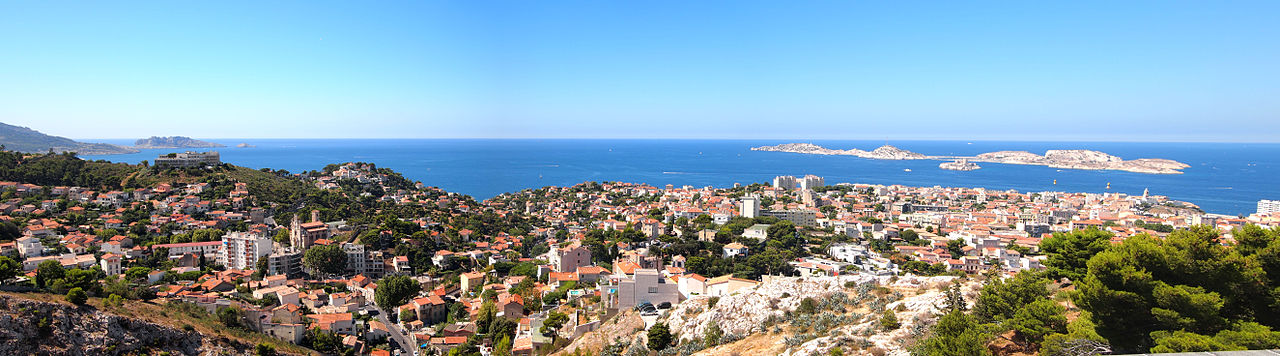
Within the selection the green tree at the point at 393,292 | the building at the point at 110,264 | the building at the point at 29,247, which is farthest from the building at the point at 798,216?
the building at the point at 29,247

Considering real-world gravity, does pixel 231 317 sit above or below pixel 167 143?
below

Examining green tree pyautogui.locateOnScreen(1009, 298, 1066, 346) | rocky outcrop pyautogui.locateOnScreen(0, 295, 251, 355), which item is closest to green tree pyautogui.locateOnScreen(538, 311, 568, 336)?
rocky outcrop pyautogui.locateOnScreen(0, 295, 251, 355)

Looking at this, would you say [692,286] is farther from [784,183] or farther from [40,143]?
[40,143]

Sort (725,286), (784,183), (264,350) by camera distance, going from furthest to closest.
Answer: (784,183), (725,286), (264,350)

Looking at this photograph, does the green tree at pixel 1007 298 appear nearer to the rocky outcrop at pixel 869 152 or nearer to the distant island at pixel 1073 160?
the distant island at pixel 1073 160

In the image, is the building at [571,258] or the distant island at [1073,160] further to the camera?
Result: the distant island at [1073,160]

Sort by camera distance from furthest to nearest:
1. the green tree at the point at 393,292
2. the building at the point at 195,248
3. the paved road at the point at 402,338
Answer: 1. the building at the point at 195,248
2. the green tree at the point at 393,292
3. the paved road at the point at 402,338

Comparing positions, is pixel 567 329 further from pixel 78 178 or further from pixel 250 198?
pixel 78 178

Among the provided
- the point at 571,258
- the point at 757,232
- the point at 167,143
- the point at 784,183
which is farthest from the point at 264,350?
the point at 167,143
